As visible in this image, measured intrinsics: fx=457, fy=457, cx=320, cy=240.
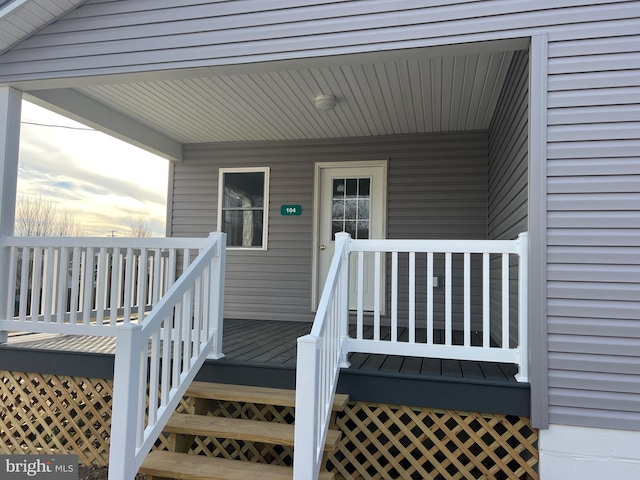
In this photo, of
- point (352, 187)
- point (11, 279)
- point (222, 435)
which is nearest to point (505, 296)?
point (222, 435)

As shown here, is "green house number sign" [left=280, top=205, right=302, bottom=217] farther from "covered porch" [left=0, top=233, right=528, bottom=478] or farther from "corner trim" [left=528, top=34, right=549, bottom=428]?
"corner trim" [left=528, top=34, right=549, bottom=428]

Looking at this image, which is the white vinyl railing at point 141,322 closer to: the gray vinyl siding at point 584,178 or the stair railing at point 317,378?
the stair railing at point 317,378

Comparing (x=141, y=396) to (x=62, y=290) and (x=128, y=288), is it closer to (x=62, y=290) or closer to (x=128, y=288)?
(x=128, y=288)

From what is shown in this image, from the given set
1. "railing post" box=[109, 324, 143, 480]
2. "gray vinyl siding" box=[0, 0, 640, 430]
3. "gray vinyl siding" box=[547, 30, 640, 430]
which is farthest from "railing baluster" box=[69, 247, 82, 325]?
"gray vinyl siding" box=[547, 30, 640, 430]

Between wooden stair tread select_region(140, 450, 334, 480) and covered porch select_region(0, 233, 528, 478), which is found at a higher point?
covered porch select_region(0, 233, 528, 478)

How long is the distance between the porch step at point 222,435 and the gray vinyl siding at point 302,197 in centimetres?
268

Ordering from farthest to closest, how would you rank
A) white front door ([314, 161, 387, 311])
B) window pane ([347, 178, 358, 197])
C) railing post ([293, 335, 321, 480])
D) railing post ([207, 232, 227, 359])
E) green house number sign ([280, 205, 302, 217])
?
1. green house number sign ([280, 205, 302, 217])
2. window pane ([347, 178, 358, 197])
3. white front door ([314, 161, 387, 311])
4. railing post ([207, 232, 227, 359])
5. railing post ([293, 335, 321, 480])

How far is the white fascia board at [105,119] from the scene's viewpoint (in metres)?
4.24

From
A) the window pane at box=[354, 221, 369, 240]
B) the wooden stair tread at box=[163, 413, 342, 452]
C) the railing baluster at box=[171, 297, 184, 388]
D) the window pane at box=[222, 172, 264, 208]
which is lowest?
the wooden stair tread at box=[163, 413, 342, 452]

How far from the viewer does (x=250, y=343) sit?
3.92 meters

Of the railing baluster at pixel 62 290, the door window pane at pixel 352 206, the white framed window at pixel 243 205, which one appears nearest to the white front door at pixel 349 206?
the door window pane at pixel 352 206

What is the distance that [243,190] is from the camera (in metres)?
6.01

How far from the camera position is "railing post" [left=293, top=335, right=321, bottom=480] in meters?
2.13

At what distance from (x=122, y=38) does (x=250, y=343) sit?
8.70 ft
